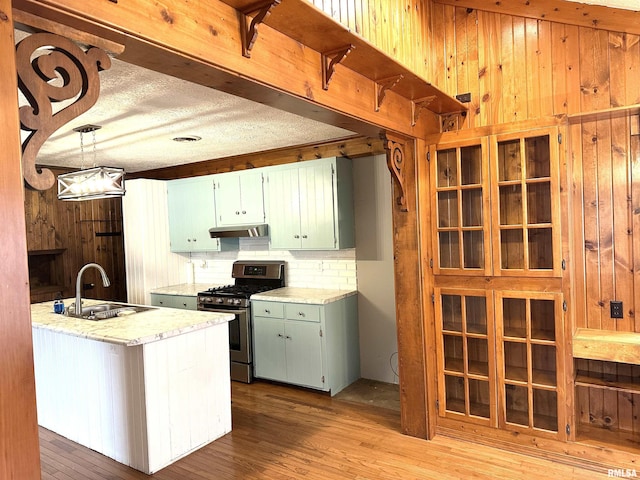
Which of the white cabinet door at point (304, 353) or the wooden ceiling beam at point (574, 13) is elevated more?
the wooden ceiling beam at point (574, 13)

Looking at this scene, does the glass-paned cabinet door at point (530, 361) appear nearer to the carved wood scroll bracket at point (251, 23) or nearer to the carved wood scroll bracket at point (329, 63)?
the carved wood scroll bracket at point (329, 63)

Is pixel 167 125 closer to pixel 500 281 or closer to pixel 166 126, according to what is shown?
pixel 166 126

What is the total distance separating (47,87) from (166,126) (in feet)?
8.47

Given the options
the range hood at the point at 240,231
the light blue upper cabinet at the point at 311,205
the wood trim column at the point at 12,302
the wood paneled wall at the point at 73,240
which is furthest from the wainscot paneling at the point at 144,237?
the wood trim column at the point at 12,302

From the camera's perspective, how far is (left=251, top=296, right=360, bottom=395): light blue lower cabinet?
3.98 m

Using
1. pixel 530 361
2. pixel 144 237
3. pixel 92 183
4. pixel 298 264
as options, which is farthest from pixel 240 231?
pixel 530 361

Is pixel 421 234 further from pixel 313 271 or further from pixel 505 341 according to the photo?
pixel 313 271

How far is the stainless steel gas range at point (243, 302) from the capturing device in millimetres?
4371

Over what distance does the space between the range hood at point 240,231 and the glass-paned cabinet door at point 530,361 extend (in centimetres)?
256

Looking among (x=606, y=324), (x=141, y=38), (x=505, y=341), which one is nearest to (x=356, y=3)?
(x=141, y=38)

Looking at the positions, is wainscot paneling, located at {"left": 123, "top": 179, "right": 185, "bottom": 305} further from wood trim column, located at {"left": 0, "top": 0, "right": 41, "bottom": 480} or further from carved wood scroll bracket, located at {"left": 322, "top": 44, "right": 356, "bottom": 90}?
wood trim column, located at {"left": 0, "top": 0, "right": 41, "bottom": 480}

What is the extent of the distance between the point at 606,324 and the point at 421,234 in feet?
4.43

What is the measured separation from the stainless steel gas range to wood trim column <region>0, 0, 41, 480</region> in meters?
3.36

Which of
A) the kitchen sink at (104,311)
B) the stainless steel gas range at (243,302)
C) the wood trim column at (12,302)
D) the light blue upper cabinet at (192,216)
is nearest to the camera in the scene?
the wood trim column at (12,302)
